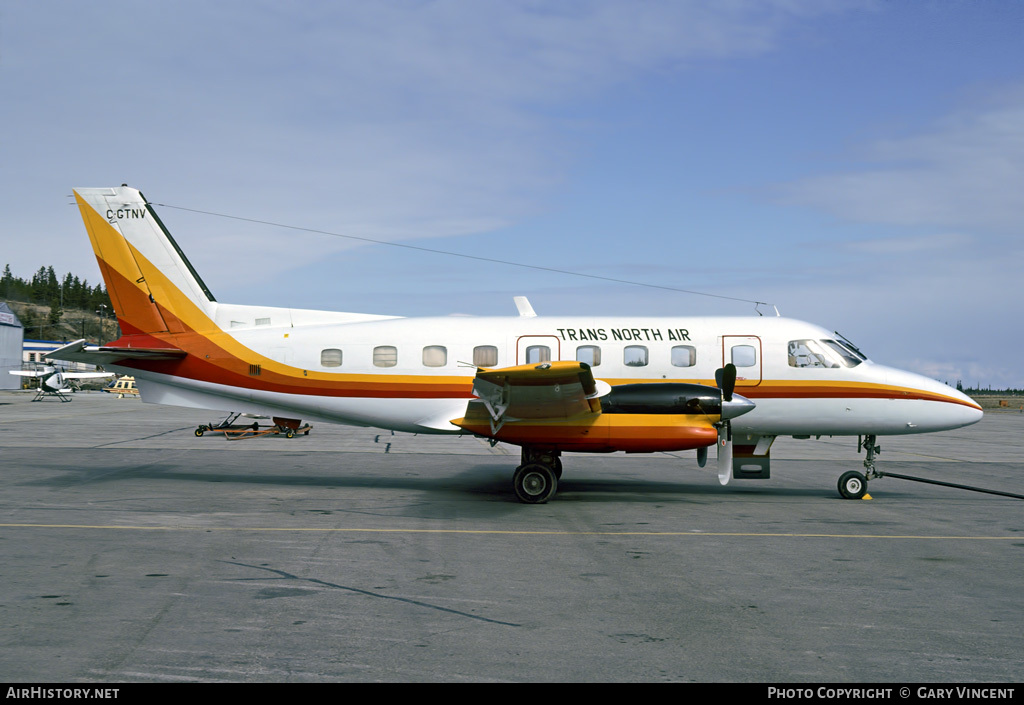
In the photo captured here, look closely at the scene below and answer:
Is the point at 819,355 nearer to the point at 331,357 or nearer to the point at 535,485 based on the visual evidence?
the point at 535,485

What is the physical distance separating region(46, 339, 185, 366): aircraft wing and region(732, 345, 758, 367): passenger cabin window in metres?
11.1

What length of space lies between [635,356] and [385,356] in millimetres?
4939

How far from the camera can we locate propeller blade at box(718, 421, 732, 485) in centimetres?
1244

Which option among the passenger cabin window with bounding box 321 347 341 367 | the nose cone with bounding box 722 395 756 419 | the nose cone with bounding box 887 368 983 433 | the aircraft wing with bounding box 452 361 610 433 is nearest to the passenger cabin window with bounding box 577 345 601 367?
the aircraft wing with bounding box 452 361 610 433

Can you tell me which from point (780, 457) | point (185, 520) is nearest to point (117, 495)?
point (185, 520)

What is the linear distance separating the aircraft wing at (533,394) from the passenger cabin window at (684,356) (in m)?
2.48

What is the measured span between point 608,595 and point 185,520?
686 cm

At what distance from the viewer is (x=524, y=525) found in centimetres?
1127

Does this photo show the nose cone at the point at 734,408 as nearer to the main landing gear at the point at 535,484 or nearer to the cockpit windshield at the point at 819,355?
the cockpit windshield at the point at 819,355

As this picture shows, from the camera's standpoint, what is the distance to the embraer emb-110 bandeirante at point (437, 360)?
1452cm

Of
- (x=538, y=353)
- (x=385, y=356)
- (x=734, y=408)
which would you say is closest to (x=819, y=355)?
(x=734, y=408)

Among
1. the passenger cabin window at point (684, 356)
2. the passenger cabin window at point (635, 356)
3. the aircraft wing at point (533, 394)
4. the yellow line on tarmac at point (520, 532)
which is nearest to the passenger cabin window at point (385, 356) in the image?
the aircraft wing at point (533, 394)

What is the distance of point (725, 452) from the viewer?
1261 centimetres
